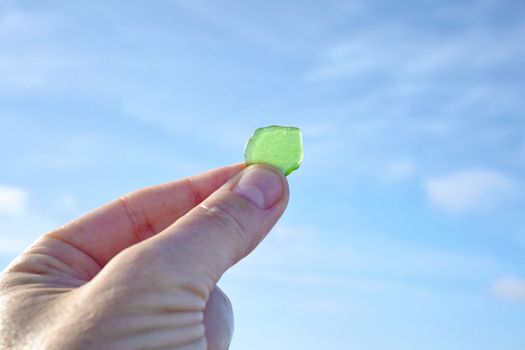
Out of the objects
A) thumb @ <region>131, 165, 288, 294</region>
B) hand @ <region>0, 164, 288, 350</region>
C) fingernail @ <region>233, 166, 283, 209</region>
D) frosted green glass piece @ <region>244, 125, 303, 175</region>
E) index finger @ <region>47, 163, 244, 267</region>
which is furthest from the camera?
frosted green glass piece @ <region>244, 125, 303, 175</region>

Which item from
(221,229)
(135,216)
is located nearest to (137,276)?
(221,229)

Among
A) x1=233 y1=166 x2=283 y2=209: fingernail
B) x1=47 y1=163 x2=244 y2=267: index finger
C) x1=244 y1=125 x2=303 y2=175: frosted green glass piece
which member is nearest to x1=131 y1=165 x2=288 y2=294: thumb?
x1=233 y1=166 x2=283 y2=209: fingernail

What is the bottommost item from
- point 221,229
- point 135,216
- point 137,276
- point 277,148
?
point 137,276

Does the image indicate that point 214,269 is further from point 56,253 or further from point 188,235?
point 56,253

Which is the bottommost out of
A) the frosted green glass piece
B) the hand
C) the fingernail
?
the hand

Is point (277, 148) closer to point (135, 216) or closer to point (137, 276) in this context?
point (135, 216)

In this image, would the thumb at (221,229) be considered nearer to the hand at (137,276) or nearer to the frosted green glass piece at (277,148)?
the hand at (137,276)

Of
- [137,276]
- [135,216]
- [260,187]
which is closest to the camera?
[137,276]

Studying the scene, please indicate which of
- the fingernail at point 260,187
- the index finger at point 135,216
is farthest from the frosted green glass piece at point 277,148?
the fingernail at point 260,187

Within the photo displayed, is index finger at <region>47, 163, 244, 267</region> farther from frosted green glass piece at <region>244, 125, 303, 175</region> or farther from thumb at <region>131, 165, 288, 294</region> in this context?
thumb at <region>131, 165, 288, 294</region>
